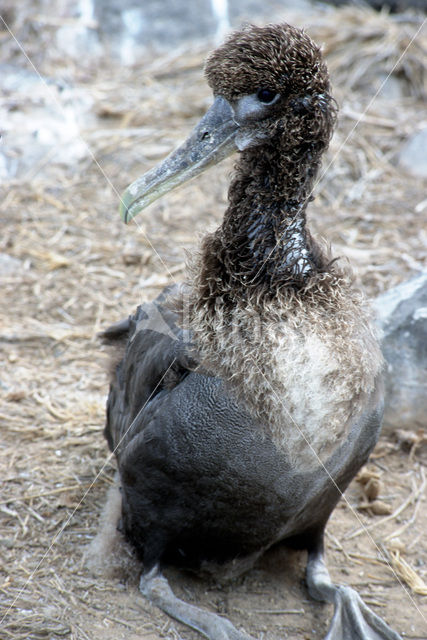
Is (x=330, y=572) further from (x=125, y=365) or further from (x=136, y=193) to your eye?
(x=136, y=193)

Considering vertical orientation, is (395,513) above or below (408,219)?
below

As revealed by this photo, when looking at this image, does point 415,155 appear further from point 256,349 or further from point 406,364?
point 256,349

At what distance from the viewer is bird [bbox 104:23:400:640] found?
8.39 ft

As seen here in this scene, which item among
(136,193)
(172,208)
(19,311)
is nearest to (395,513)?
(136,193)

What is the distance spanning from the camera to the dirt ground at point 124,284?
301 centimetres

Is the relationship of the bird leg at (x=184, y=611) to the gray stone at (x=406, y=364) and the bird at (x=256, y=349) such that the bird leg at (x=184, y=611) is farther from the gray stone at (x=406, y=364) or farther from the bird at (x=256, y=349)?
the gray stone at (x=406, y=364)

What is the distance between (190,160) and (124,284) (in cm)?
242

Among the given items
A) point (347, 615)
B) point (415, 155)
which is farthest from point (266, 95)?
point (415, 155)

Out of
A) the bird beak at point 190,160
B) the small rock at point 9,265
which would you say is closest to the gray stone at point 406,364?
the bird beak at point 190,160

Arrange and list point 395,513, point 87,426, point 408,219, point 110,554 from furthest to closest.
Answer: point 408,219, point 87,426, point 395,513, point 110,554

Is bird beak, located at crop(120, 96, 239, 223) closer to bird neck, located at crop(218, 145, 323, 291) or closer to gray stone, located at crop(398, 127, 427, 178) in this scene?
bird neck, located at crop(218, 145, 323, 291)

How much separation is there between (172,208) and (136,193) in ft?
11.1

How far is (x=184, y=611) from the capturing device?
2.89m

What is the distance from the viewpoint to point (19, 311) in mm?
4801
